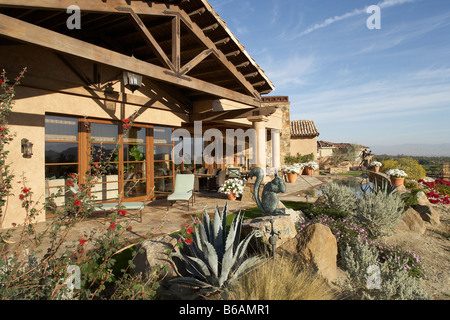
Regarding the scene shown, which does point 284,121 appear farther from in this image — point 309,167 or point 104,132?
point 104,132

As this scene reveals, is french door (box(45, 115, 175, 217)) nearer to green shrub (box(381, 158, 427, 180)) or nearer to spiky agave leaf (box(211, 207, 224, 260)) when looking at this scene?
spiky agave leaf (box(211, 207, 224, 260))

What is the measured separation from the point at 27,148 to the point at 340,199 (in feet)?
22.3

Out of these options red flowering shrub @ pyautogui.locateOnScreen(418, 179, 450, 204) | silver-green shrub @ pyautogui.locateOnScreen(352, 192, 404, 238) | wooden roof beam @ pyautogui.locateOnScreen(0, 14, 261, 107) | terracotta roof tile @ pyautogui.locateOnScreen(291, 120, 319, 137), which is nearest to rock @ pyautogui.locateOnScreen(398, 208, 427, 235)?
silver-green shrub @ pyautogui.locateOnScreen(352, 192, 404, 238)

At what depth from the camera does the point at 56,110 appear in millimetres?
5629

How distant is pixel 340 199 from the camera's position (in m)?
5.66

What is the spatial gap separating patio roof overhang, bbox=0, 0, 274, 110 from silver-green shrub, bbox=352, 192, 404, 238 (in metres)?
4.31

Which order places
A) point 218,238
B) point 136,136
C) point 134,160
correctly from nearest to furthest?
point 218,238 < point 134,160 < point 136,136

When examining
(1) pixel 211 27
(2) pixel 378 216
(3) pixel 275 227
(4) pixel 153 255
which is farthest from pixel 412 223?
(1) pixel 211 27

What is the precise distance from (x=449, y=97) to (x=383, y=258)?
9900 mm

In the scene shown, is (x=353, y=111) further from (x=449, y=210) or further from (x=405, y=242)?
(x=405, y=242)

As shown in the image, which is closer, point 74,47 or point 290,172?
A: point 74,47

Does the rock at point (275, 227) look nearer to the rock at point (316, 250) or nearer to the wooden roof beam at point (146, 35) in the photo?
the rock at point (316, 250)

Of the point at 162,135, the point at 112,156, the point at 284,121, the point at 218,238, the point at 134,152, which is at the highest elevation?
the point at 284,121

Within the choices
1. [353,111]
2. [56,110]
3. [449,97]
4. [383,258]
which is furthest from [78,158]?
[353,111]
